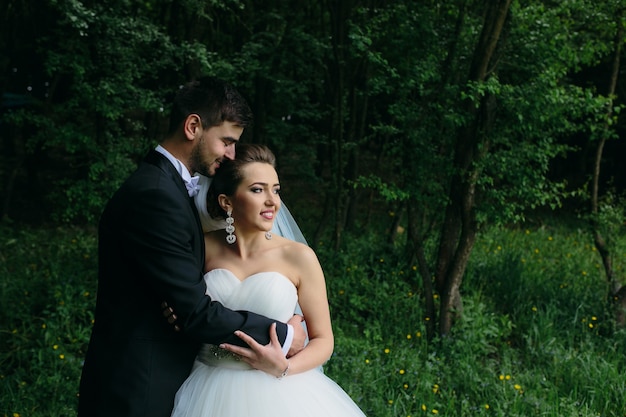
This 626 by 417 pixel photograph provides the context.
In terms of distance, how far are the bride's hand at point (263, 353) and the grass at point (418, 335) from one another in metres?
2.01

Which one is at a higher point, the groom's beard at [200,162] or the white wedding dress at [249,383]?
the groom's beard at [200,162]

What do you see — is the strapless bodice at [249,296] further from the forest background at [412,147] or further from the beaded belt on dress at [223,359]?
the forest background at [412,147]

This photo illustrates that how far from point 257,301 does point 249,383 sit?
32cm

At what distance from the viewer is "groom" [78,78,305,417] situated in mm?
2223

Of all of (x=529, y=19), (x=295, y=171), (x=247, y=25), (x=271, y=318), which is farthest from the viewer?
(x=295, y=171)

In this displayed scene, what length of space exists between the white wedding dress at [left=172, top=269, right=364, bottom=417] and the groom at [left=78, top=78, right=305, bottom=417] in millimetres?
71

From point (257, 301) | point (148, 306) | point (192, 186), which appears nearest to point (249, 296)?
point (257, 301)

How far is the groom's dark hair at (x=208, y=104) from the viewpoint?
7.94ft

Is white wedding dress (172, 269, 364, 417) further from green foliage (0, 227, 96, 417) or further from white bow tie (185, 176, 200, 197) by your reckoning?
green foliage (0, 227, 96, 417)

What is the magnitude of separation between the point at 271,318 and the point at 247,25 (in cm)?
620

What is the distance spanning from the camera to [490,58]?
549 centimetres

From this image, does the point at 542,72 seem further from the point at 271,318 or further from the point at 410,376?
the point at 271,318

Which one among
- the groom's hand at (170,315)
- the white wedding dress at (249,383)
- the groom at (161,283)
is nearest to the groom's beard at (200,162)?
the groom at (161,283)

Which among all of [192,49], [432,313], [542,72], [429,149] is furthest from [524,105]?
[192,49]
